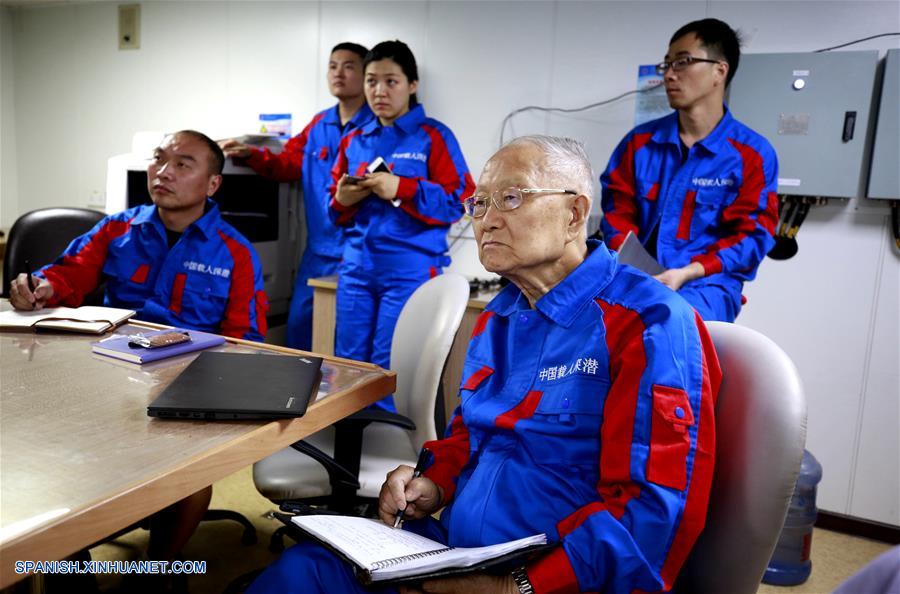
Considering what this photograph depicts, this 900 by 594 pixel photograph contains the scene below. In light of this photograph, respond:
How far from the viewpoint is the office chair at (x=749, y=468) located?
1.01 meters

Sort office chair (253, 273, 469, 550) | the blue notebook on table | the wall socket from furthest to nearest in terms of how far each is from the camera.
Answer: the wall socket → office chair (253, 273, 469, 550) → the blue notebook on table

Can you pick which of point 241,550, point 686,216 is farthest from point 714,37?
point 241,550

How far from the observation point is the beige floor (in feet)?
7.02

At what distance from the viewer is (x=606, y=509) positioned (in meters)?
1.05

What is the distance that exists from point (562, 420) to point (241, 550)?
1558mm

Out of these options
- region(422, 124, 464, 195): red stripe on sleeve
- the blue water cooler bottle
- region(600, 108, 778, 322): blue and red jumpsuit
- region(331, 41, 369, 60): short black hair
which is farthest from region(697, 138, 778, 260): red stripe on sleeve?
region(331, 41, 369, 60): short black hair

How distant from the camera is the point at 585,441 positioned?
3.77 ft

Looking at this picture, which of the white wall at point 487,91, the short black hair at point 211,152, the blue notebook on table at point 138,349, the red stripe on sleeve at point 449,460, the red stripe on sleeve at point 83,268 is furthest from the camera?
the white wall at point 487,91

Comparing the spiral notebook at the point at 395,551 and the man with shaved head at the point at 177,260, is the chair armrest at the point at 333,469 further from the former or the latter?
the man with shaved head at the point at 177,260

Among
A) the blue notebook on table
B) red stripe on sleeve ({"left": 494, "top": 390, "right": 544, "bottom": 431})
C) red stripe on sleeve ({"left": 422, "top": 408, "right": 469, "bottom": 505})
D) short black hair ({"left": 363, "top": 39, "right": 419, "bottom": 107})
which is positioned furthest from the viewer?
short black hair ({"left": 363, "top": 39, "right": 419, "bottom": 107})

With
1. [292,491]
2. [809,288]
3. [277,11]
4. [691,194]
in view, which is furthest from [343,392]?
[277,11]

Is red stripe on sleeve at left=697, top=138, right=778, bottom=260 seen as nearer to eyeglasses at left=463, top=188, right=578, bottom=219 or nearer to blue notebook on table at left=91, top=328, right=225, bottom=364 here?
eyeglasses at left=463, top=188, right=578, bottom=219

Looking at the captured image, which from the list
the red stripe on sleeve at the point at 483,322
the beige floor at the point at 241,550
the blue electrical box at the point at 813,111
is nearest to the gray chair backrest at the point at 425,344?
the red stripe on sleeve at the point at 483,322

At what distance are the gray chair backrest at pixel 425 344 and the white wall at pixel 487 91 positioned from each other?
1465 mm
